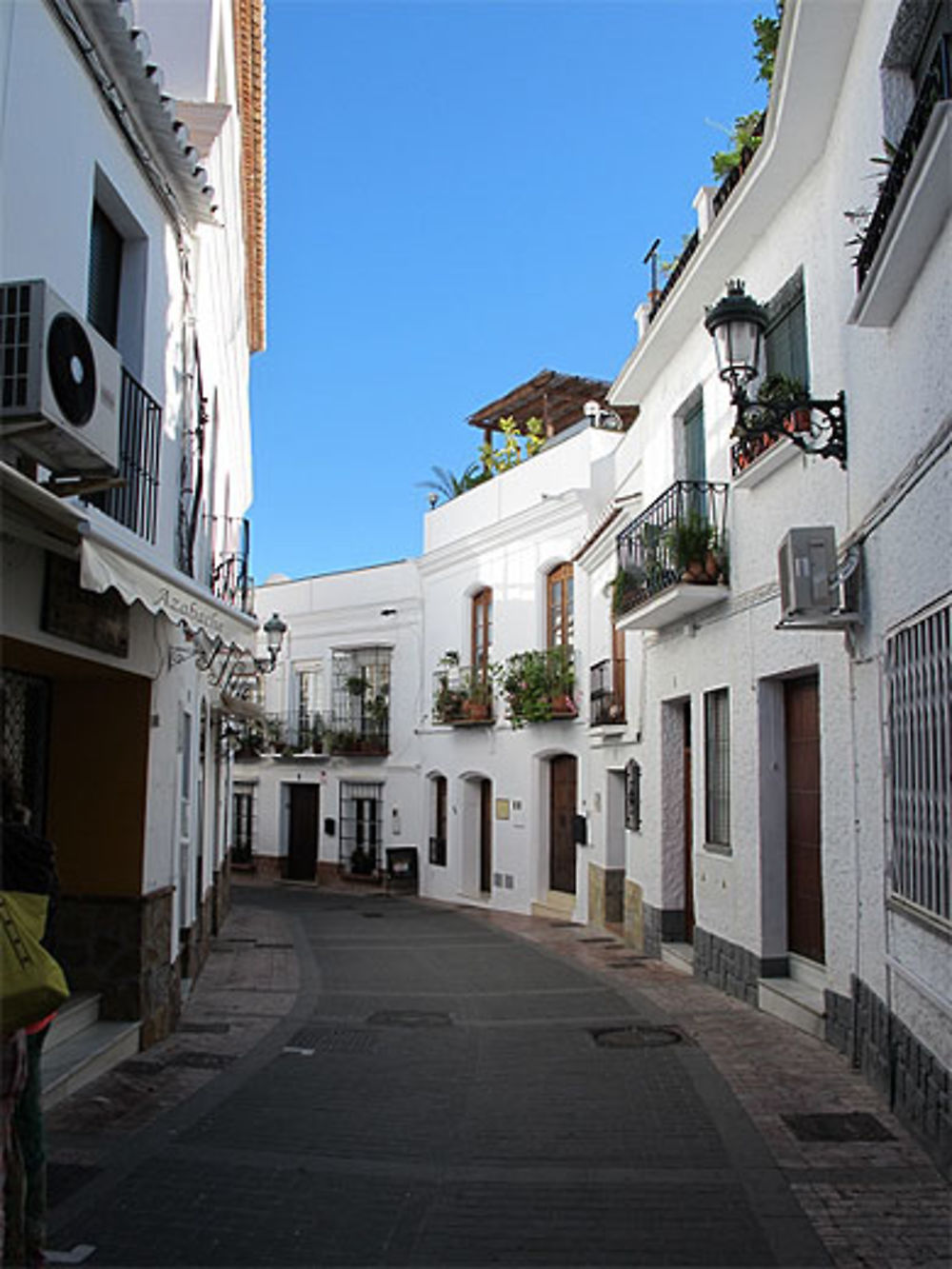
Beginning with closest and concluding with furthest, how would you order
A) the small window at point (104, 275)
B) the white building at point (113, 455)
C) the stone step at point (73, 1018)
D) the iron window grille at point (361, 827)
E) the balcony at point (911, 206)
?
the balcony at point (911, 206)
the white building at point (113, 455)
the stone step at point (73, 1018)
the small window at point (104, 275)
the iron window grille at point (361, 827)

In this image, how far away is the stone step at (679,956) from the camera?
37.3 ft

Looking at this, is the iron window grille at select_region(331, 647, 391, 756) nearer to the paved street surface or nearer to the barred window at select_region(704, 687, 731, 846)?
the barred window at select_region(704, 687, 731, 846)

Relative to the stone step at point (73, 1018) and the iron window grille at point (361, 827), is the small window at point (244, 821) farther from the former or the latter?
the stone step at point (73, 1018)

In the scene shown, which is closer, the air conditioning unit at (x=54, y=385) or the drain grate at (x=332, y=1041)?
the air conditioning unit at (x=54, y=385)

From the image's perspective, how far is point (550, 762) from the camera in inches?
743

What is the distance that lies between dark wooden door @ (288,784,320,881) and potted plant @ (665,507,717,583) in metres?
16.9

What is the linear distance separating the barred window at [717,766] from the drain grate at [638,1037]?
2.45 metres

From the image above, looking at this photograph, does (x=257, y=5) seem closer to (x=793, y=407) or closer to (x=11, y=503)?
(x=793, y=407)

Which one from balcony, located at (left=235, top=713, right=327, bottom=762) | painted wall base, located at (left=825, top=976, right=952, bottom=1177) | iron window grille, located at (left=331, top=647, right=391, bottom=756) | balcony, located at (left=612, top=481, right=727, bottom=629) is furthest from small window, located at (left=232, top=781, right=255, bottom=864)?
painted wall base, located at (left=825, top=976, right=952, bottom=1177)

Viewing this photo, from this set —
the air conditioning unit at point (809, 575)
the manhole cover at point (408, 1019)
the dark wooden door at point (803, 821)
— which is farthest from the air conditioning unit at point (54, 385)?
the dark wooden door at point (803, 821)

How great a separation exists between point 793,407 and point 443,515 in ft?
52.8

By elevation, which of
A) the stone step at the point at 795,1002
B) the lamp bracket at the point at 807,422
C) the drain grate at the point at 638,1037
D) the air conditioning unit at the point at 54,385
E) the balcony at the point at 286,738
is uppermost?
the lamp bracket at the point at 807,422

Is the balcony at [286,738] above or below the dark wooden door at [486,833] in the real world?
above

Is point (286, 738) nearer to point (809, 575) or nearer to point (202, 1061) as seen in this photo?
point (202, 1061)
